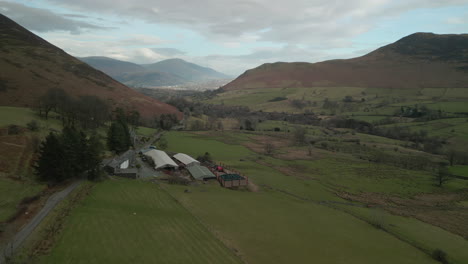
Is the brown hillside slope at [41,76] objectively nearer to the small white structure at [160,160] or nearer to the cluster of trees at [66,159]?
the small white structure at [160,160]

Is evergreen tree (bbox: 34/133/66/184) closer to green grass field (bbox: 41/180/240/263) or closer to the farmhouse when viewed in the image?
green grass field (bbox: 41/180/240/263)

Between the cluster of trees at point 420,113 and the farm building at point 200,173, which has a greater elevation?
the cluster of trees at point 420,113

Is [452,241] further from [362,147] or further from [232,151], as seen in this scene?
[362,147]

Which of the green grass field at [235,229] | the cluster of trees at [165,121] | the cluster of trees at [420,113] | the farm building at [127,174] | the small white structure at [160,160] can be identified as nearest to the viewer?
the green grass field at [235,229]

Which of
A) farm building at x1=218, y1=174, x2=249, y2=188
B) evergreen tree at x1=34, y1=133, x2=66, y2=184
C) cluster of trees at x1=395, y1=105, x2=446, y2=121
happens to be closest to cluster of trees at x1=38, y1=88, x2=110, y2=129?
evergreen tree at x1=34, y1=133, x2=66, y2=184

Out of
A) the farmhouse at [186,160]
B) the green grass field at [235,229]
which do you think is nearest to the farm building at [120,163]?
the green grass field at [235,229]

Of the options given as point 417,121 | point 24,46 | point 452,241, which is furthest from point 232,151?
point 24,46
